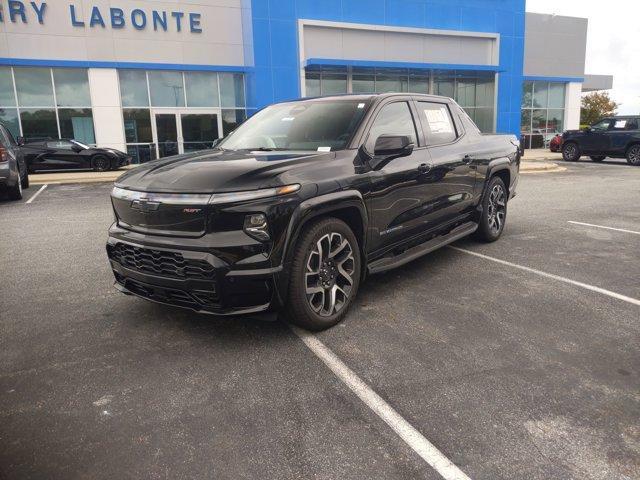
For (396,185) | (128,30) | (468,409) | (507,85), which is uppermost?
(128,30)

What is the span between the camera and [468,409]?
2748mm

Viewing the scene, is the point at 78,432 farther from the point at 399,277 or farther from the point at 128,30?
the point at 128,30

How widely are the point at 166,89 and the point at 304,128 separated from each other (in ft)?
62.0

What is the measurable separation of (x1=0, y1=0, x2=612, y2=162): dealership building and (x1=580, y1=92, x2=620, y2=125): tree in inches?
800

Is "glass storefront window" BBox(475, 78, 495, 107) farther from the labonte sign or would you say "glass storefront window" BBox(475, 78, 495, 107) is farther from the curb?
the labonte sign

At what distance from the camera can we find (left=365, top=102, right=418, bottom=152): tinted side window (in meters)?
4.22

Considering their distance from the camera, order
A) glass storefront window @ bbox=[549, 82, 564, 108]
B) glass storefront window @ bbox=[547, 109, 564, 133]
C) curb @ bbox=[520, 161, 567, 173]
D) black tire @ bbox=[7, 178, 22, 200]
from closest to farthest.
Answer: black tire @ bbox=[7, 178, 22, 200] → curb @ bbox=[520, 161, 567, 173] → glass storefront window @ bbox=[549, 82, 564, 108] → glass storefront window @ bbox=[547, 109, 564, 133]

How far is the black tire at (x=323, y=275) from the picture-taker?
11.4 feet

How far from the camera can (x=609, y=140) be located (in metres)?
19.8

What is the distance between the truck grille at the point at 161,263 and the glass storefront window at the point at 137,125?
62.7 feet

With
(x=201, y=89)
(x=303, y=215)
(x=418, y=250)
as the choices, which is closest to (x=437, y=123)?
(x=418, y=250)

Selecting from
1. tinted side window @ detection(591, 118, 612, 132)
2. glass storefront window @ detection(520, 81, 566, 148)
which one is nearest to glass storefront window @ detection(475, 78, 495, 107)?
glass storefront window @ detection(520, 81, 566, 148)

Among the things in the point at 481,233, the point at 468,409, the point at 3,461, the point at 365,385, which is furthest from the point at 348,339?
the point at 481,233

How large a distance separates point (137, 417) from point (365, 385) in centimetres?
128
